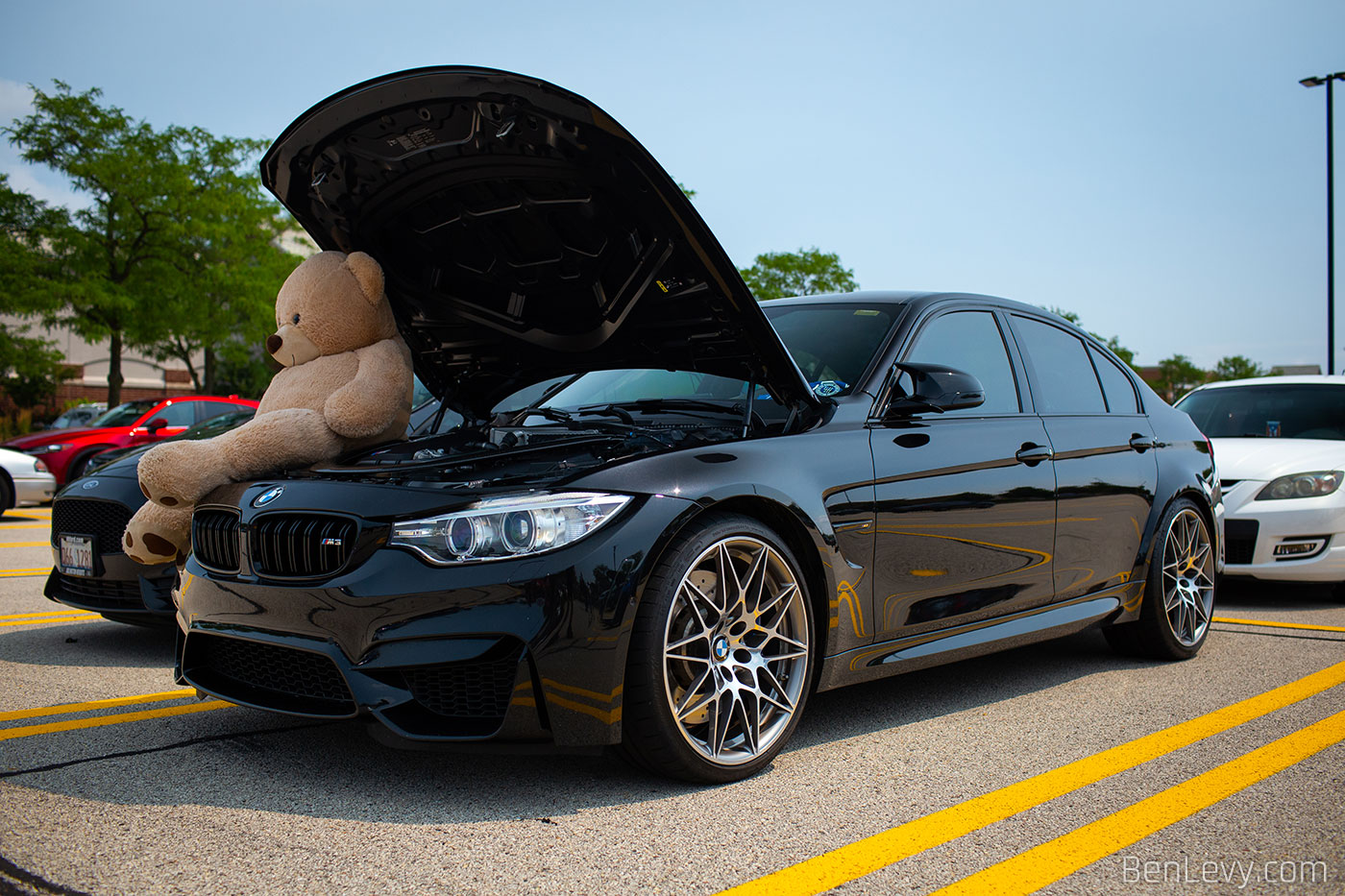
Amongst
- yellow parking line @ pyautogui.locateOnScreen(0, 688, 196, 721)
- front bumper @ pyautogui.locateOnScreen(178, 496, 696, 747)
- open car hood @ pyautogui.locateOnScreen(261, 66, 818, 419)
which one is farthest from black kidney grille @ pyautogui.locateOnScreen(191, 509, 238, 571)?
open car hood @ pyautogui.locateOnScreen(261, 66, 818, 419)

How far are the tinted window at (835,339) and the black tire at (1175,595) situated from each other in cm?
192

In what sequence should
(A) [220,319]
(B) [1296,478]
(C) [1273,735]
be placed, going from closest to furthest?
(C) [1273,735] < (B) [1296,478] < (A) [220,319]

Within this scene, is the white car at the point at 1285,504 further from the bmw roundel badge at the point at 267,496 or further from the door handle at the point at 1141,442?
the bmw roundel badge at the point at 267,496

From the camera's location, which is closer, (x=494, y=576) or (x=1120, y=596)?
(x=494, y=576)

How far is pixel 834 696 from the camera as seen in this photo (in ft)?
14.4

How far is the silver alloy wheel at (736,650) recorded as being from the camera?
3.09m

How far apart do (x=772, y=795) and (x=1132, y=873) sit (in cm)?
95

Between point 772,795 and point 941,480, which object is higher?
point 941,480

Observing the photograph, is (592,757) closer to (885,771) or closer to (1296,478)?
(885,771)

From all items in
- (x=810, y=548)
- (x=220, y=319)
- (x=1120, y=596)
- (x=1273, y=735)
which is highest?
(x=220, y=319)

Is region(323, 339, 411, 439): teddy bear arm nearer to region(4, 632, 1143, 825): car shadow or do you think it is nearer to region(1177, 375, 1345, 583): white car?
region(4, 632, 1143, 825): car shadow

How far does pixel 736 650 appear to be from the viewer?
3.24 metres

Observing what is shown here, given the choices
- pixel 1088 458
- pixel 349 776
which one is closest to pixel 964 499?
pixel 1088 458

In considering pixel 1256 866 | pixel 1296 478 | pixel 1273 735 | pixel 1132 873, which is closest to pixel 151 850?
pixel 1132 873
